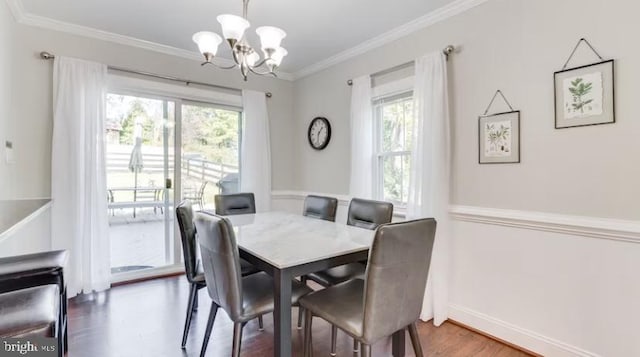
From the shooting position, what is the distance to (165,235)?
3.62m

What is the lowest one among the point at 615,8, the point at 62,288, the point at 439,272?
Result: the point at 439,272

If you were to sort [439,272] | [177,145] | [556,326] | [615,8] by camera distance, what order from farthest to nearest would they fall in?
[177,145], [439,272], [556,326], [615,8]

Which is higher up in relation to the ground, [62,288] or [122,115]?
[122,115]

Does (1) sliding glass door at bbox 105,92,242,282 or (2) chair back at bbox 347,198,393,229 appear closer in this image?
(2) chair back at bbox 347,198,393,229

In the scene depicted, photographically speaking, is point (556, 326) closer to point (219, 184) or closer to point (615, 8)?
point (615, 8)

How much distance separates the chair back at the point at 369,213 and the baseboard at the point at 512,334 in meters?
0.96

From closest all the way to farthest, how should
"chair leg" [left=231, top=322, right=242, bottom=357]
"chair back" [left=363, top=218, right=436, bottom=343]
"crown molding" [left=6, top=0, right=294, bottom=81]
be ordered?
"chair back" [left=363, top=218, right=436, bottom=343], "chair leg" [left=231, top=322, right=242, bottom=357], "crown molding" [left=6, top=0, right=294, bottom=81]

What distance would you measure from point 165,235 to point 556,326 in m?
3.68

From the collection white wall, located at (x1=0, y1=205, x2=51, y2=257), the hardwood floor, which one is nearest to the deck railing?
white wall, located at (x1=0, y1=205, x2=51, y2=257)

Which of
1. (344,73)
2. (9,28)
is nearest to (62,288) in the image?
(9,28)

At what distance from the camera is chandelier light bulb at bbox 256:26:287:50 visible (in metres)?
1.90

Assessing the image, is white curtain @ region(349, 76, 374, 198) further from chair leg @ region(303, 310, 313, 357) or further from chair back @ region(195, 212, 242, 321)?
chair back @ region(195, 212, 242, 321)

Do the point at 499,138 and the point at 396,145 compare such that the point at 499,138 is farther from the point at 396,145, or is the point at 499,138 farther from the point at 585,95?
the point at 396,145

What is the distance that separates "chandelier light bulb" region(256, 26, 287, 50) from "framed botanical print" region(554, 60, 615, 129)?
178 cm
